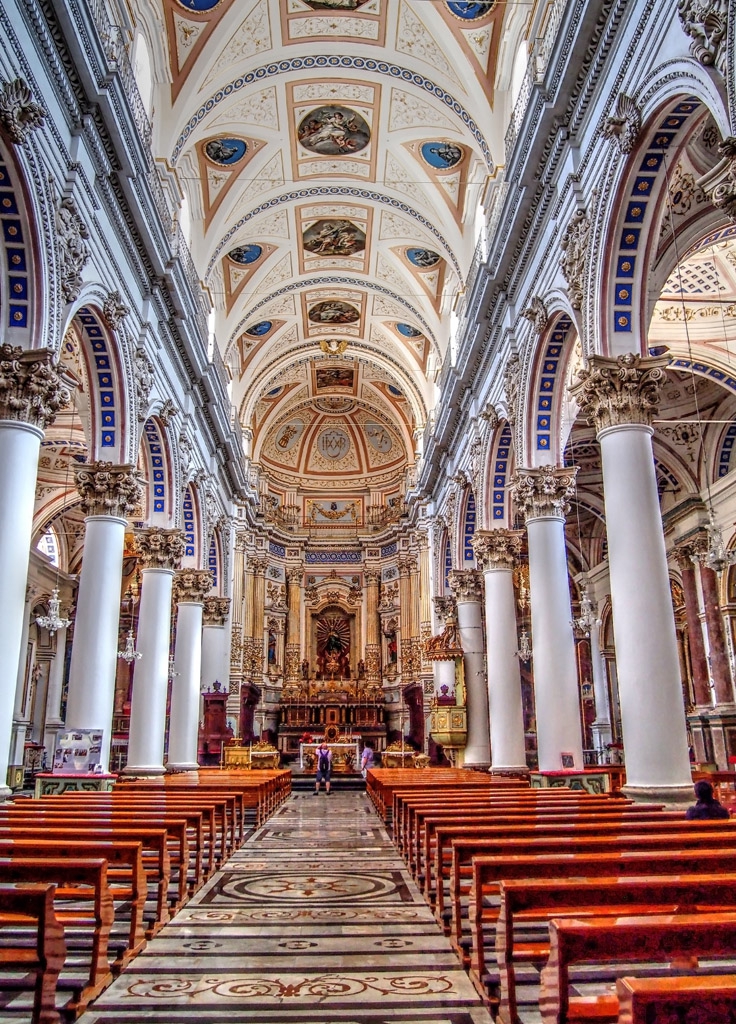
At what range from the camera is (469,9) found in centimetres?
1516

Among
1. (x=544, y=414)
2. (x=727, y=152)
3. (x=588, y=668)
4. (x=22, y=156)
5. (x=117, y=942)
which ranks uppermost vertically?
(x=22, y=156)

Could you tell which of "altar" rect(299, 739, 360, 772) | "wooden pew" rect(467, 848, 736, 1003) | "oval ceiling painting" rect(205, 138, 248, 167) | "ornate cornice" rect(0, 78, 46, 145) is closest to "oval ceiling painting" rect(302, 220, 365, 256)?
"oval ceiling painting" rect(205, 138, 248, 167)

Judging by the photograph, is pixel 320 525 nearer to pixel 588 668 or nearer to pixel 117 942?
pixel 588 668

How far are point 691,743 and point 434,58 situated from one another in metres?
18.1

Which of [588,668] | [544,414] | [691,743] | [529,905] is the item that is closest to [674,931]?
[529,905]

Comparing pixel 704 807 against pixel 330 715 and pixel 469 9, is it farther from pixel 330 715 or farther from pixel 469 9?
pixel 330 715

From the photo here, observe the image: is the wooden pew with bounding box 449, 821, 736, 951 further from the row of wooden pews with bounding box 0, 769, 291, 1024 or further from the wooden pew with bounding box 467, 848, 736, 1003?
the row of wooden pews with bounding box 0, 769, 291, 1024

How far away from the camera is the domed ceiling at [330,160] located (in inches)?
619

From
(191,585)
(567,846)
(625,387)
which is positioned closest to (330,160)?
(191,585)

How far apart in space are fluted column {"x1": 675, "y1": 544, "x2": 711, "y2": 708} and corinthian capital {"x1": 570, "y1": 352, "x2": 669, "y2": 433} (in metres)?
13.0

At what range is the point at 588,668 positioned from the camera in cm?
3147

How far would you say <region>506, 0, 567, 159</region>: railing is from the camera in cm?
1141

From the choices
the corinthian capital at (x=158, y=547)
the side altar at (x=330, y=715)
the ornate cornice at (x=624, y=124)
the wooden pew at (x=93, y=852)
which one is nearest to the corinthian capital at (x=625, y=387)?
the ornate cornice at (x=624, y=124)

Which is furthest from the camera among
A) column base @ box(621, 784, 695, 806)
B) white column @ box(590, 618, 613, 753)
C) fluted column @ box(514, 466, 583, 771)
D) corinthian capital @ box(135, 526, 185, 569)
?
white column @ box(590, 618, 613, 753)
